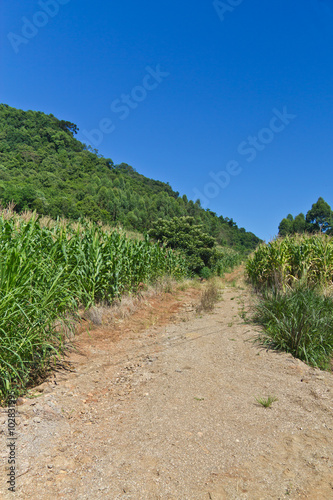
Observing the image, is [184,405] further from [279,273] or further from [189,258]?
[189,258]

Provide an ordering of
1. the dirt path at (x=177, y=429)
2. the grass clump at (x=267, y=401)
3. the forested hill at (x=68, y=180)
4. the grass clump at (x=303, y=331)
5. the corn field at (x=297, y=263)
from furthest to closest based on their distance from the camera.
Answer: the forested hill at (x=68, y=180), the corn field at (x=297, y=263), the grass clump at (x=303, y=331), the grass clump at (x=267, y=401), the dirt path at (x=177, y=429)

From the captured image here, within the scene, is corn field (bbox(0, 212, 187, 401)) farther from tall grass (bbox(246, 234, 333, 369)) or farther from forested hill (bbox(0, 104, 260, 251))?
forested hill (bbox(0, 104, 260, 251))

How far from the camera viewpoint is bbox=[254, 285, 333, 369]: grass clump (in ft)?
13.9

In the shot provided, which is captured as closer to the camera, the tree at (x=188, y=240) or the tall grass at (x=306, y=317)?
the tall grass at (x=306, y=317)

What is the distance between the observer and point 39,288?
345 cm

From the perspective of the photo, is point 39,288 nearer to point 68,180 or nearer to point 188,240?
point 188,240

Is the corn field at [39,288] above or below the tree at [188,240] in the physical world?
below

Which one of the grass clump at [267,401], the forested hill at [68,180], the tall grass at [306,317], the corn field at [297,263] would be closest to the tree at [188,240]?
the corn field at [297,263]

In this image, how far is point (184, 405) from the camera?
3004 mm

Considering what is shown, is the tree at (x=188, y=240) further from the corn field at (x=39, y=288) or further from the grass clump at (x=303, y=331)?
the grass clump at (x=303, y=331)

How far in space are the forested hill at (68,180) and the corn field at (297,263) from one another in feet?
77.9

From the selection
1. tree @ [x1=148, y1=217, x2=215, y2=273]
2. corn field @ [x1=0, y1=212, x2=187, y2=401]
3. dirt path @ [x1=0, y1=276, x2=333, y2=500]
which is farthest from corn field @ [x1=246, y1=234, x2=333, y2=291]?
tree @ [x1=148, y1=217, x2=215, y2=273]

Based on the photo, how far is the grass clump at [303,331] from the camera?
4.23m

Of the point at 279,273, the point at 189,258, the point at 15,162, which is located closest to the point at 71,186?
the point at 15,162
